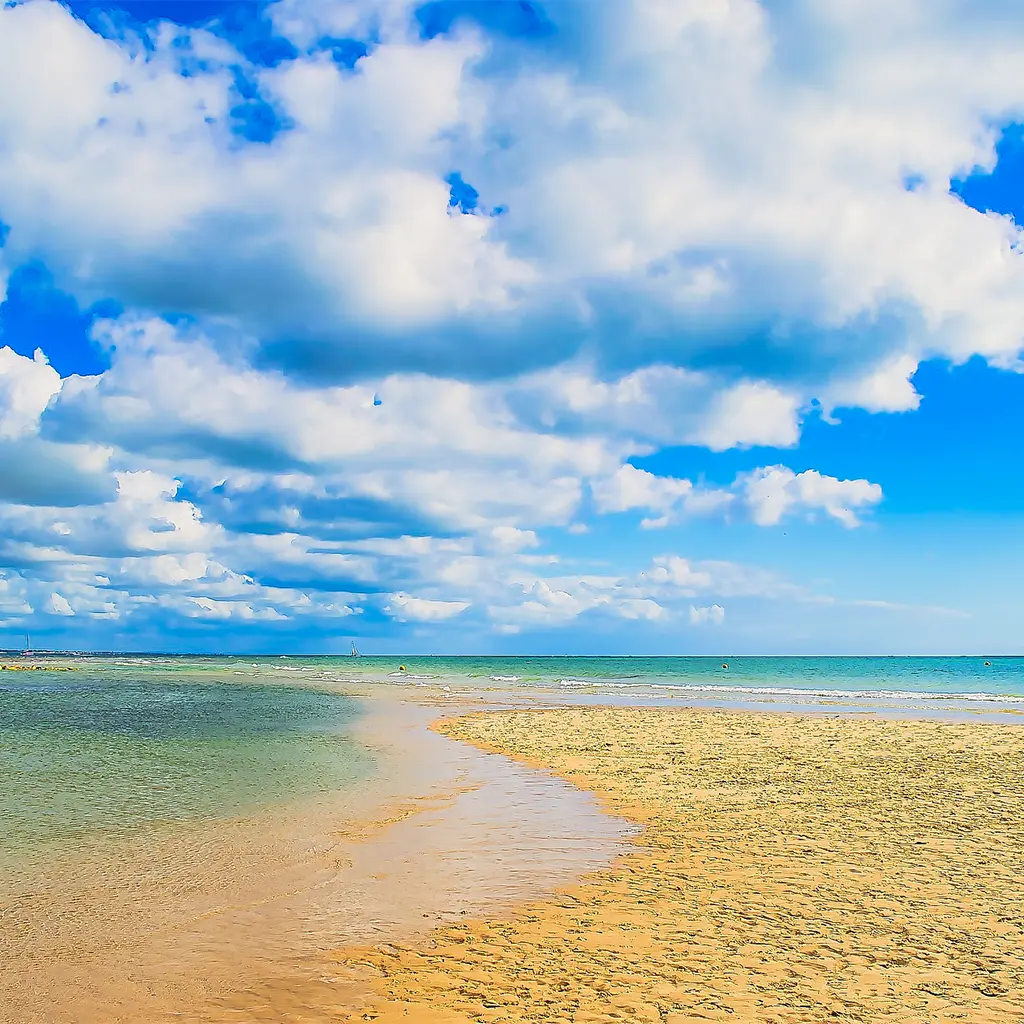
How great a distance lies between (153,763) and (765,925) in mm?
20969

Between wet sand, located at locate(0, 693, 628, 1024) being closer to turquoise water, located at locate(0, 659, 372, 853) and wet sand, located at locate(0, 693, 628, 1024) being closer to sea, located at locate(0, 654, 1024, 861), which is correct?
turquoise water, located at locate(0, 659, 372, 853)

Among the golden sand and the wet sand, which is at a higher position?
the golden sand

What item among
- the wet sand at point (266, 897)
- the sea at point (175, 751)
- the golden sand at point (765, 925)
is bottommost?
the sea at point (175, 751)

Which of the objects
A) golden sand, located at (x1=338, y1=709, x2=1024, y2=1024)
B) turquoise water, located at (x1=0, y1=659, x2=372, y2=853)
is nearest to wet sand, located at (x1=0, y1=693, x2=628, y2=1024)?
golden sand, located at (x1=338, y1=709, x2=1024, y2=1024)

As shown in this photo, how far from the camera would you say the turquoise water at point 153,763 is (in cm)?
1738

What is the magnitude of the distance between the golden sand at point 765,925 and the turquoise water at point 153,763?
8.90 m

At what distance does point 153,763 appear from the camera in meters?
25.1

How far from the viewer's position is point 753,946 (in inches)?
375

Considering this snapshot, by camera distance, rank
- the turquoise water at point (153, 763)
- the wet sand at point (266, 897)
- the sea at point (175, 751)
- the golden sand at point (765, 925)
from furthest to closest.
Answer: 1. the sea at point (175, 751)
2. the turquoise water at point (153, 763)
3. the wet sand at point (266, 897)
4. the golden sand at point (765, 925)

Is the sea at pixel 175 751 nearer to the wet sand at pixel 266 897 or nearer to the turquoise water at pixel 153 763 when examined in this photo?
the turquoise water at pixel 153 763

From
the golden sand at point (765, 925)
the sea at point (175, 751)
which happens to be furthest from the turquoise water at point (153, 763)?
the golden sand at point (765, 925)

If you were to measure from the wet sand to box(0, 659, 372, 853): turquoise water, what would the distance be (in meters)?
1.86

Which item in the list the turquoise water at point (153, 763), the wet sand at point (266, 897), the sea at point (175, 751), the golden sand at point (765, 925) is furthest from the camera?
the sea at point (175, 751)

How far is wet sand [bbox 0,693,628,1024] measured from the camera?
338 inches
